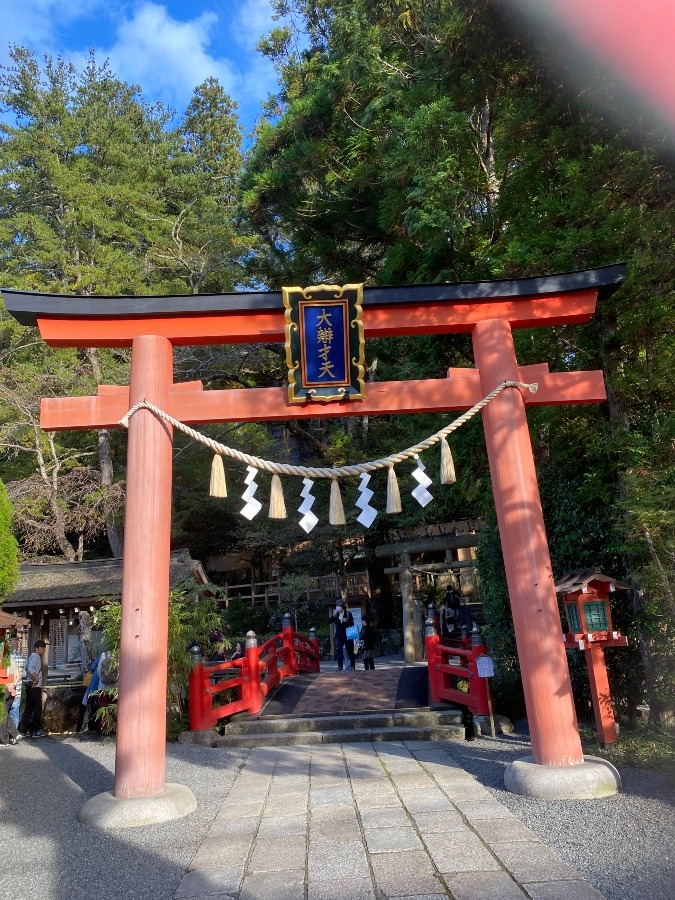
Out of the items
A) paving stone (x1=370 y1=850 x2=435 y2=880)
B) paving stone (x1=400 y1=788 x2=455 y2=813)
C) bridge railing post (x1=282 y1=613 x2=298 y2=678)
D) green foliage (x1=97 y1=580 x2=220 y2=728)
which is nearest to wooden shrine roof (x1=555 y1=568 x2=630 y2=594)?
paving stone (x1=400 y1=788 x2=455 y2=813)

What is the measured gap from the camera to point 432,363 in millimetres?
10578

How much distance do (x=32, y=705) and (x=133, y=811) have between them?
260 inches

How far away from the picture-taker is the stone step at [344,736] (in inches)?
288

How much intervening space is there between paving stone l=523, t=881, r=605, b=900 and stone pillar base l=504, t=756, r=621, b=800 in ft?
5.21

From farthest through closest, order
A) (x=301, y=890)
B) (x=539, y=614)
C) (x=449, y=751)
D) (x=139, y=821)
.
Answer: (x=449, y=751) < (x=539, y=614) < (x=139, y=821) < (x=301, y=890)

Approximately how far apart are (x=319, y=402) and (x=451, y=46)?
556cm

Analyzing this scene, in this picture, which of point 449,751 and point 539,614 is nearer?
point 539,614

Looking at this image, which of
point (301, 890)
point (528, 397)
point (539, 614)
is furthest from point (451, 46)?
point (301, 890)

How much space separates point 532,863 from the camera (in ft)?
10.9

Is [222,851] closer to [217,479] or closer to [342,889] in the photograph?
[342,889]

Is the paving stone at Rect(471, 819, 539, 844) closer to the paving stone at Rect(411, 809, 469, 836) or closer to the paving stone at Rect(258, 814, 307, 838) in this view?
the paving stone at Rect(411, 809, 469, 836)

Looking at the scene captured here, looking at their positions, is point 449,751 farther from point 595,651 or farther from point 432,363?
point 432,363

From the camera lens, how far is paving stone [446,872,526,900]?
115 inches

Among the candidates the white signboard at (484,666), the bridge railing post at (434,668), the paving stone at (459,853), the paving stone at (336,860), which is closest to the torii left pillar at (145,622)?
the paving stone at (336,860)
